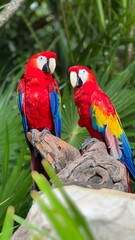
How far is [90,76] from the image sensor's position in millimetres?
1534

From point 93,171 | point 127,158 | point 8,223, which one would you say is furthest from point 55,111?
point 8,223

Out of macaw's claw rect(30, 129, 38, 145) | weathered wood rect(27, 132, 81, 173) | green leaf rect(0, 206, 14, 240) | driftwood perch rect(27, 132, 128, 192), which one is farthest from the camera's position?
macaw's claw rect(30, 129, 38, 145)

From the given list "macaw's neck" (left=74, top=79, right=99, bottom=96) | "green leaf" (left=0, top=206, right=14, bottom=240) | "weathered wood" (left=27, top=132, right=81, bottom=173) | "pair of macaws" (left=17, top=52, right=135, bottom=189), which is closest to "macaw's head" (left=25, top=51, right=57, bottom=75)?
"pair of macaws" (left=17, top=52, right=135, bottom=189)

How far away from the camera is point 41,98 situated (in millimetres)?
1532

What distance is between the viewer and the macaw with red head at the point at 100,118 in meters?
1.43

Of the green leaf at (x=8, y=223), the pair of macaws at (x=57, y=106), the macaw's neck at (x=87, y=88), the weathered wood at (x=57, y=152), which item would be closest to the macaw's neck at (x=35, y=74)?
the pair of macaws at (x=57, y=106)

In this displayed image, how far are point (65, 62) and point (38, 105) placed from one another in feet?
3.81

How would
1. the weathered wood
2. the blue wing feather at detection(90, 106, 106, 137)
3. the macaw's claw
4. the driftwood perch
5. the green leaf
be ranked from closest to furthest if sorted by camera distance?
the green leaf → the driftwood perch → the weathered wood → the macaw's claw → the blue wing feather at detection(90, 106, 106, 137)

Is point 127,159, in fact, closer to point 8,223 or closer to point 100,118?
point 100,118

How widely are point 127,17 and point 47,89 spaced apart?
903 millimetres

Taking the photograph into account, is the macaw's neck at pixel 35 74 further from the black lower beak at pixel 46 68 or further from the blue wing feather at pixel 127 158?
the blue wing feather at pixel 127 158

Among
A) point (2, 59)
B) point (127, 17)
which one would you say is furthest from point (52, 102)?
point (2, 59)

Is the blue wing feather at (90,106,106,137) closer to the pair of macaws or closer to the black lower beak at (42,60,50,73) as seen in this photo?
the pair of macaws

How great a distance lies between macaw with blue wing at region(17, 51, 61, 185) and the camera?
60.2 inches
